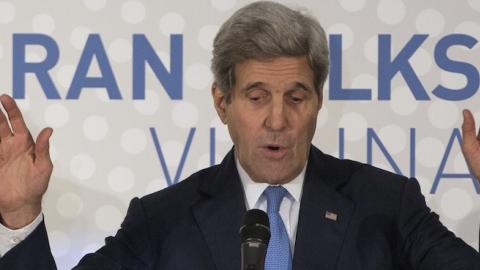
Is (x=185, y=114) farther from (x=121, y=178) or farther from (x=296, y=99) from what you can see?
(x=296, y=99)

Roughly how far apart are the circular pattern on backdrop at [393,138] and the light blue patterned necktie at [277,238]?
550mm

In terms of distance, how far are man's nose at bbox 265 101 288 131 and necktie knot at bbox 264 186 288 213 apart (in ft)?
0.58

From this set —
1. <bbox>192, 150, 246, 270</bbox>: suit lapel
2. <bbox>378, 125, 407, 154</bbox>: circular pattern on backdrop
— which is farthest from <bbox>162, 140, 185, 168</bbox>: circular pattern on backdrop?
<bbox>378, 125, 407, 154</bbox>: circular pattern on backdrop

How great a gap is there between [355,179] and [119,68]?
856 mm

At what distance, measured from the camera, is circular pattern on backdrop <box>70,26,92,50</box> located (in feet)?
8.66

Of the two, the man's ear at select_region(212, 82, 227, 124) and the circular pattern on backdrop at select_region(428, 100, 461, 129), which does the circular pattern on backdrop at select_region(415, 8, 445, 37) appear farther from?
the man's ear at select_region(212, 82, 227, 124)

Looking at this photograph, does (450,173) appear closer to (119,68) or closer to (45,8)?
(119,68)

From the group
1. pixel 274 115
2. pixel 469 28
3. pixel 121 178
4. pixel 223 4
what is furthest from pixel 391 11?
pixel 121 178

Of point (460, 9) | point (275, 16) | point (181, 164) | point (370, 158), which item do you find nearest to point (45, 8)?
point (181, 164)

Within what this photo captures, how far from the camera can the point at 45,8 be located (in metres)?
2.66

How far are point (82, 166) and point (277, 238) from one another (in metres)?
0.81

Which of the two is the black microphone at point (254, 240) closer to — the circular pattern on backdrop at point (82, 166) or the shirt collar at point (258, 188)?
the shirt collar at point (258, 188)

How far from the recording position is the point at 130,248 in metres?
2.12

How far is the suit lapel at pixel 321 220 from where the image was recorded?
2.06 meters
